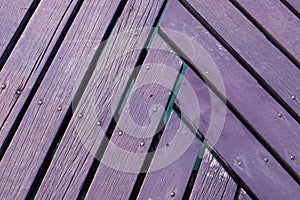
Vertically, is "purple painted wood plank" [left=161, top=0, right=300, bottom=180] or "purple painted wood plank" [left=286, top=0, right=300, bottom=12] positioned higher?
"purple painted wood plank" [left=286, top=0, right=300, bottom=12]

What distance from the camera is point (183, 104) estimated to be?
142 centimetres

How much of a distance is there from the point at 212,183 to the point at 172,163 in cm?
12

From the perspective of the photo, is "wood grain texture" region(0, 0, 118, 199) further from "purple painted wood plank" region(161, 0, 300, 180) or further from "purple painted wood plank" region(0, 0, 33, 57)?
"purple painted wood plank" region(161, 0, 300, 180)

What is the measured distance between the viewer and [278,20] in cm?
161

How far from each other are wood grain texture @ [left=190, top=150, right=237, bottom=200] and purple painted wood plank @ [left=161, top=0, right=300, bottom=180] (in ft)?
0.56

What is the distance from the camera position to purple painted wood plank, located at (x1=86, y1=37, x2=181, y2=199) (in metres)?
1.30

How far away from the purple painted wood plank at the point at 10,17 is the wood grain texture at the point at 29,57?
0.12 ft

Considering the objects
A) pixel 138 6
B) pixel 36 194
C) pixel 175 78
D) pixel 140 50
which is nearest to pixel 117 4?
pixel 138 6

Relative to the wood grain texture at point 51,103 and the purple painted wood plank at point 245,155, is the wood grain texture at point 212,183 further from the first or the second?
the wood grain texture at point 51,103

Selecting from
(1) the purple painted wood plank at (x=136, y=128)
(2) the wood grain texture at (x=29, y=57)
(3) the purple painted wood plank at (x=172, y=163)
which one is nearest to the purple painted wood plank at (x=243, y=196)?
(3) the purple painted wood plank at (x=172, y=163)

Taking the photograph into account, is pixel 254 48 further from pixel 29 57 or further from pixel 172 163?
pixel 29 57

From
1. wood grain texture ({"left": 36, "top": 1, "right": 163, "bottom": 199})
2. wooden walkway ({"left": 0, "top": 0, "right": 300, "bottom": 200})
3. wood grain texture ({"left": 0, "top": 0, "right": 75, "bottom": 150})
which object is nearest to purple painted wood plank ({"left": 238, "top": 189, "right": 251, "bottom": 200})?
wooden walkway ({"left": 0, "top": 0, "right": 300, "bottom": 200})

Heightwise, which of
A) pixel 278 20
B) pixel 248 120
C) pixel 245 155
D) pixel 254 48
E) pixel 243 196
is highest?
pixel 278 20

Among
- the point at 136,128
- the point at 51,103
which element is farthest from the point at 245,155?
the point at 51,103
